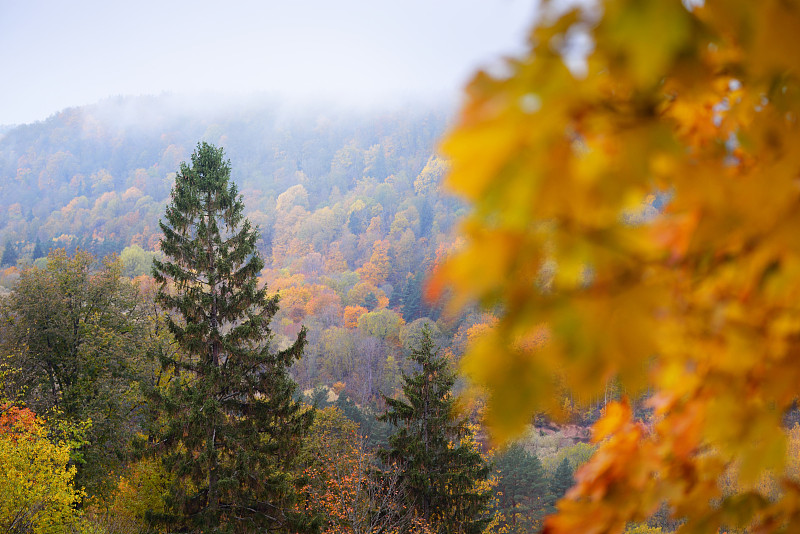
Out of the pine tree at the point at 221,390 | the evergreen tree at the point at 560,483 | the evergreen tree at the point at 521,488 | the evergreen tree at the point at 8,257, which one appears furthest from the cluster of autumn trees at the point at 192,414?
the evergreen tree at the point at 8,257

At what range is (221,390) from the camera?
10414 mm

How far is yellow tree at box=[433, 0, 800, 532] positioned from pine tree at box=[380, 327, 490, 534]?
40.2ft

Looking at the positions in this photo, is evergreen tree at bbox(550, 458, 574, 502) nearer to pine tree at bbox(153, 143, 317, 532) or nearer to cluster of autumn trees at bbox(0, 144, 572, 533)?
cluster of autumn trees at bbox(0, 144, 572, 533)

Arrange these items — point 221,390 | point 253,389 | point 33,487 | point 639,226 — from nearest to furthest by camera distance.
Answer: point 639,226 < point 33,487 < point 221,390 < point 253,389

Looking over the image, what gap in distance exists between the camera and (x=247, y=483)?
1008 centimetres

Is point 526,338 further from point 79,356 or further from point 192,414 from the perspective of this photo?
point 79,356

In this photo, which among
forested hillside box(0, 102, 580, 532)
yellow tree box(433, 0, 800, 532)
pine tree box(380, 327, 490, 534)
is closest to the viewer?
yellow tree box(433, 0, 800, 532)

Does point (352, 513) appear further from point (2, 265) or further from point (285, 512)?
point (2, 265)

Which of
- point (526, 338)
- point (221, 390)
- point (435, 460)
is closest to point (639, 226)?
point (526, 338)

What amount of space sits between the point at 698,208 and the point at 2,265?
78705 millimetres

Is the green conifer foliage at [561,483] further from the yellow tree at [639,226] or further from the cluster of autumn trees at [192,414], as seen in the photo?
the yellow tree at [639,226]

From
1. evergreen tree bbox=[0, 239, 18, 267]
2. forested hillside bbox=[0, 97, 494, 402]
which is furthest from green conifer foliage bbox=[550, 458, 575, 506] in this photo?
evergreen tree bbox=[0, 239, 18, 267]

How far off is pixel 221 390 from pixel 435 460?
647 centimetres

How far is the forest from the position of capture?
1.68 feet
